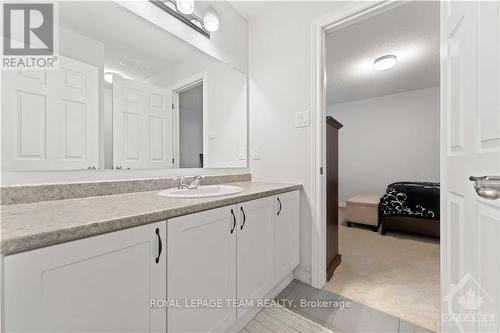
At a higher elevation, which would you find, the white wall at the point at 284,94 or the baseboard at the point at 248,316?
the white wall at the point at 284,94

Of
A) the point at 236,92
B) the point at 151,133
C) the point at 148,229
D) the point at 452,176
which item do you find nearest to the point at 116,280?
the point at 148,229

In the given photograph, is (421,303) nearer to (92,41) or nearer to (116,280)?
(116,280)

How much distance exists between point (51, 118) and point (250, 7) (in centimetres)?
179

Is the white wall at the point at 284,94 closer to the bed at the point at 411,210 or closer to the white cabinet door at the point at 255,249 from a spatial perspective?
the white cabinet door at the point at 255,249

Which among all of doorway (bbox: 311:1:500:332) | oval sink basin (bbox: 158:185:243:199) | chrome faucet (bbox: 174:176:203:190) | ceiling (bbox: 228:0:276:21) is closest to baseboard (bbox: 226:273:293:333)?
oval sink basin (bbox: 158:185:243:199)

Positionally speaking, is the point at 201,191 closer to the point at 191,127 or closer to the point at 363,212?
the point at 191,127

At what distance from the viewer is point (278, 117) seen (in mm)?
1856

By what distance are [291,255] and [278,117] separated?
1.13 meters

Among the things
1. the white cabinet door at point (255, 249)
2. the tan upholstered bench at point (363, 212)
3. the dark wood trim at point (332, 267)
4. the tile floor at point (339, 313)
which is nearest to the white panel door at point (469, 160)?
the tile floor at point (339, 313)

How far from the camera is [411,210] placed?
2709mm

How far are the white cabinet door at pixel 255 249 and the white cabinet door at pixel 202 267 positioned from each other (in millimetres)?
57

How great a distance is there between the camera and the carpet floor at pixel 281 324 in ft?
3.99

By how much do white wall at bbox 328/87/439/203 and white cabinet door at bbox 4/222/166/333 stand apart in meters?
5.01

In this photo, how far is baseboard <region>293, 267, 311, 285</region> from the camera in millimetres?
1679
